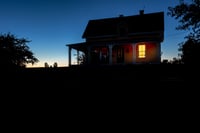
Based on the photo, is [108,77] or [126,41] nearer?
[108,77]

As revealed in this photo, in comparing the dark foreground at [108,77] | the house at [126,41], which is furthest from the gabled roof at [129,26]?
the dark foreground at [108,77]

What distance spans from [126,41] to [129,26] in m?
4.32

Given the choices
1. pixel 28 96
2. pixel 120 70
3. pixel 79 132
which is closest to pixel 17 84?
pixel 28 96

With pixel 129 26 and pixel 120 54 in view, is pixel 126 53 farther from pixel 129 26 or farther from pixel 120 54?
pixel 129 26

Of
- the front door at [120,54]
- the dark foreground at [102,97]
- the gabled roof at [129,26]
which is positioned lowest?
the dark foreground at [102,97]

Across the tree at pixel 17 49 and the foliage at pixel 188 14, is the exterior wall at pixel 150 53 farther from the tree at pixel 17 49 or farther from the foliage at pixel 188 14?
the tree at pixel 17 49

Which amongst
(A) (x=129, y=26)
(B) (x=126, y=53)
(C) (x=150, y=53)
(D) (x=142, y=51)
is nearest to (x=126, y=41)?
(B) (x=126, y=53)

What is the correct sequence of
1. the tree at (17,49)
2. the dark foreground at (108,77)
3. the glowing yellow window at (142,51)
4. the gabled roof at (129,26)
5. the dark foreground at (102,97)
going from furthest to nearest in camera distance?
the tree at (17,49)
the gabled roof at (129,26)
the glowing yellow window at (142,51)
the dark foreground at (108,77)
the dark foreground at (102,97)

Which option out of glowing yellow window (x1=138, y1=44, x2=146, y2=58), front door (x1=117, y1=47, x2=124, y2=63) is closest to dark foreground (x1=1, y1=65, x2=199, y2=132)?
glowing yellow window (x1=138, y1=44, x2=146, y2=58)

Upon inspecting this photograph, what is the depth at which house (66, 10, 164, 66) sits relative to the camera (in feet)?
57.7

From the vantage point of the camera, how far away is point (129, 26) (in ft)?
68.2

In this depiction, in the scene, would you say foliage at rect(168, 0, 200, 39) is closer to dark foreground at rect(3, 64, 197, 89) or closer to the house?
the house

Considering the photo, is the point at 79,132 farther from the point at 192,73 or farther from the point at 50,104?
the point at 192,73

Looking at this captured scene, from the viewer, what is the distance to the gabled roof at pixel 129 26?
19.6m
